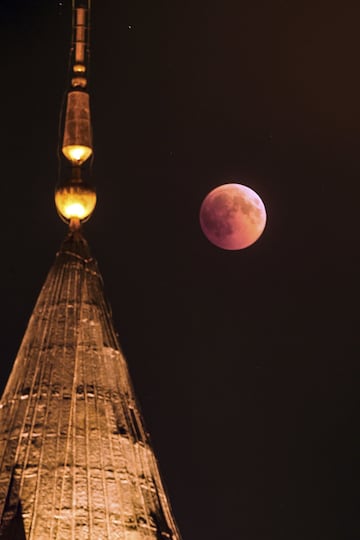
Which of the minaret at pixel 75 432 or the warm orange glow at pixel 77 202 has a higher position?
the warm orange glow at pixel 77 202

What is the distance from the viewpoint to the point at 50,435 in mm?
30969

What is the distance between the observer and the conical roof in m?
30.3

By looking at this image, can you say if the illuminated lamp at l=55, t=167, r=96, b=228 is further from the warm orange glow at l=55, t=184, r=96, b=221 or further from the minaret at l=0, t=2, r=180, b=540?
the minaret at l=0, t=2, r=180, b=540

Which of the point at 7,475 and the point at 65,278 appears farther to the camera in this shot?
the point at 65,278

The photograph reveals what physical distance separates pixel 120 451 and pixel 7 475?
1.57 m

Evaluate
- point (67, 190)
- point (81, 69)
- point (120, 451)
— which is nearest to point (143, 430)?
point (120, 451)

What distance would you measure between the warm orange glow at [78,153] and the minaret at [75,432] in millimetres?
1441

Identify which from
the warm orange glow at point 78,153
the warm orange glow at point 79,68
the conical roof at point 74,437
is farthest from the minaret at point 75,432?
the warm orange glow at point 79,68

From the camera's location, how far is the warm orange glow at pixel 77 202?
33844 millimetres

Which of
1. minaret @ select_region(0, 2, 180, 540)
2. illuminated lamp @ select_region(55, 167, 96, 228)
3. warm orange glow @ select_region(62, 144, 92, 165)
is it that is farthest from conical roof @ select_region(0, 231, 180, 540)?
warm orange glow @ select_region(62, 144, 92, 165)

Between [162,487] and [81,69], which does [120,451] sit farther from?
[81,69]

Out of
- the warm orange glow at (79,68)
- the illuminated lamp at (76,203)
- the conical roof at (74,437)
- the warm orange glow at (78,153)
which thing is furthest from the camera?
the warm orange glow at (79,68)

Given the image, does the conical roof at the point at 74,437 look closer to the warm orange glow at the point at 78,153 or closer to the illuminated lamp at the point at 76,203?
the illuminated lamp at the point at 76,203

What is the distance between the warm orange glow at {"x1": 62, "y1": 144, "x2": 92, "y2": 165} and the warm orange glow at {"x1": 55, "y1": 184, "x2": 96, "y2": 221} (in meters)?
0.62
